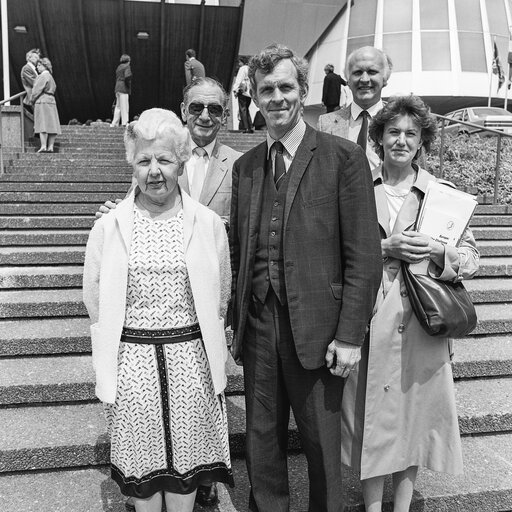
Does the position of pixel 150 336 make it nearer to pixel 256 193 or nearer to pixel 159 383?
pixel 159 383

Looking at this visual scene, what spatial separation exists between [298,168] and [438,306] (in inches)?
31.7

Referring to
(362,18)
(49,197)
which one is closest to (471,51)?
(362,18)

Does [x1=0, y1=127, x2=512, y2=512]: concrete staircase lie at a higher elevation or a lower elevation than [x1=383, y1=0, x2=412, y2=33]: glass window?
lower

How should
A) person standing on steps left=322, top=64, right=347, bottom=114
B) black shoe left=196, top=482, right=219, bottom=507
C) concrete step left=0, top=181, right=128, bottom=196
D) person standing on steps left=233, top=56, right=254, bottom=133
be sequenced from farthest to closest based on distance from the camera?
person standing on steps left=322, top=64, right=347, bottom=114
person standing on steps left=233, top=56, right=254, bottom=133
concrete step left=0, top=181, right=128, bottom=196
black shoe left=196, top=482, right=219, bottom=507

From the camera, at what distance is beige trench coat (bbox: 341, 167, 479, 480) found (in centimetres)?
220

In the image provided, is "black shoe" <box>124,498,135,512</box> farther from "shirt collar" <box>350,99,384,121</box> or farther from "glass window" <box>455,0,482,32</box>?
"glass window" <box>455,0,482,32</box>

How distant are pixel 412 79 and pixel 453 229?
2522cm

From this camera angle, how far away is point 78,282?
177 inches

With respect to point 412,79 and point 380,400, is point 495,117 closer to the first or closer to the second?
point 412,79

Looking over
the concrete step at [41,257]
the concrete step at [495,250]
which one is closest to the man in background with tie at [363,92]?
the concrete step at [41,257]

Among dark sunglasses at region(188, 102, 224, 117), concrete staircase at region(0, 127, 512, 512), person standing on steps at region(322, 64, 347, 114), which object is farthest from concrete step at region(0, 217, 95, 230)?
person standing on steps at region(322, 64, 347, 114)

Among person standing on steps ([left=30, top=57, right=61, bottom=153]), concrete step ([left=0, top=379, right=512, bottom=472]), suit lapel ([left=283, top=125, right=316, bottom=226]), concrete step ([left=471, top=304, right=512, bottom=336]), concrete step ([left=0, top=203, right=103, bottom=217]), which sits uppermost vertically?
person standing on steps ([left=30, top=57, right=61, bottom=153])

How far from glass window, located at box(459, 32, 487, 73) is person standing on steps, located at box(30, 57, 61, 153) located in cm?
2245

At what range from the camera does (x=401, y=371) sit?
2211 mm
